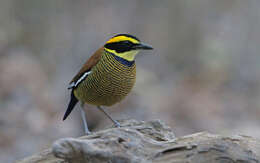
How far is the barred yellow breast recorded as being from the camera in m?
6.73

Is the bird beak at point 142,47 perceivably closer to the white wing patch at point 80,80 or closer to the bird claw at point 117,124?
the white wing patch at point 80,80

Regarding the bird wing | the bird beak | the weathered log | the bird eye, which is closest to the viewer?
the weathered log

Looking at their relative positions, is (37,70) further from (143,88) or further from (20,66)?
(143,88)

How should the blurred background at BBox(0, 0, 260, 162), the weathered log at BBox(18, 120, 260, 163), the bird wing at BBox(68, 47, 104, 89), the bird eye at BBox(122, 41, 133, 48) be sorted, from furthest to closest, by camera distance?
1. the blurred background at BBox(0, 0, 260, 162)
2. the bird wing at BBox(68, 47, 104, 89)
3. the bird eye at BBox(122, 41, 133, 48)
4. the weathered log at BBox(18, 120, 260, 163)

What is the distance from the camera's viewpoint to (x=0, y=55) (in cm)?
1423

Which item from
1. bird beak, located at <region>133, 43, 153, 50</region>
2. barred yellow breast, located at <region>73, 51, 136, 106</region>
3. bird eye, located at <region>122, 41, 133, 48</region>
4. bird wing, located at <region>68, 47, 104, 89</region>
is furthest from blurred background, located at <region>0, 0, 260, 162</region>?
bird beak, located at <region>133, 43, 153, 50</region>

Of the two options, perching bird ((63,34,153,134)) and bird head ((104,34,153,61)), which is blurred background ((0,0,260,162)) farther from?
bird head ((104,34,153,61))

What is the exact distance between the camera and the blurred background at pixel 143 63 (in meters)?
12.5

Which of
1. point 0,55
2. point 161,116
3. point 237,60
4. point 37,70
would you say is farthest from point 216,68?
point 0,55

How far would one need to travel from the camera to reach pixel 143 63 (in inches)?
653

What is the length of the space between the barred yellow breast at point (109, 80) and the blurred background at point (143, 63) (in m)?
4.57

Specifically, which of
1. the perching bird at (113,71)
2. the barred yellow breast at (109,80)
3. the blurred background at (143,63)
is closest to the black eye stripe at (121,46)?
the perching bird at (113,71)

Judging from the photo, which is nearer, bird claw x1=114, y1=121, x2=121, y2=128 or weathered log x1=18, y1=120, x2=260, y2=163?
weathered log x1=18, y1=120, x2=260, y2=163

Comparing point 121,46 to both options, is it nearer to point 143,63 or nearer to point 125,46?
point 125,46
